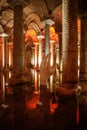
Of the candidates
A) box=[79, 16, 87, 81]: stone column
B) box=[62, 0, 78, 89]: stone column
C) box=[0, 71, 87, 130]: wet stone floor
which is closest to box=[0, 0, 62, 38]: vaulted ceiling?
box=[79, 16, 87, 81]: stone column

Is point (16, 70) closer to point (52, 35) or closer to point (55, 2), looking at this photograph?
point (55, 2)

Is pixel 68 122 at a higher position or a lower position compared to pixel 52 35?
lower

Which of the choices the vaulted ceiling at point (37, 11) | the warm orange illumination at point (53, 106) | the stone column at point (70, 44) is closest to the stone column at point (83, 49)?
the vaulted ceiling at point (37, 11)

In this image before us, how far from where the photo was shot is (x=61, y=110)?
468 centimetres

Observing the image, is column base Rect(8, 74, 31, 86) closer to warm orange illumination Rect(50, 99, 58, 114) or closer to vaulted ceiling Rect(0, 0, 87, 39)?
vaulted ceiling Rect(0, 0, 87, 39)

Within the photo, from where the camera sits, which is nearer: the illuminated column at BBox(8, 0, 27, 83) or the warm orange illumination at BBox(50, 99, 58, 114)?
the warm orange illumination at BBox(50, 99, 58, 114)

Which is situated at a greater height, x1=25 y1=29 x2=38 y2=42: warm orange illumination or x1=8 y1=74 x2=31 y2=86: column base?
x1=25 y1=29 x2=38 y2=42: warm orange illumination

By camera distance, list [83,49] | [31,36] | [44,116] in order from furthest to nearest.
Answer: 1. [31,36]
2. [83,49]
3. [44,116]

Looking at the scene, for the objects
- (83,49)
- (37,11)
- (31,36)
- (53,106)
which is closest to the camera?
(53,106)

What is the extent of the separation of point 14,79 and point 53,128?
6.47 metres

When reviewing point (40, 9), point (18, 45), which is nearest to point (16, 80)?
point (18, 45)

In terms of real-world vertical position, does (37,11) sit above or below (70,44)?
above

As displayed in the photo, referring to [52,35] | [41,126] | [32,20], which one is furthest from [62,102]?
[52,35]

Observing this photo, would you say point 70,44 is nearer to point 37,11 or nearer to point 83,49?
point 83,49
